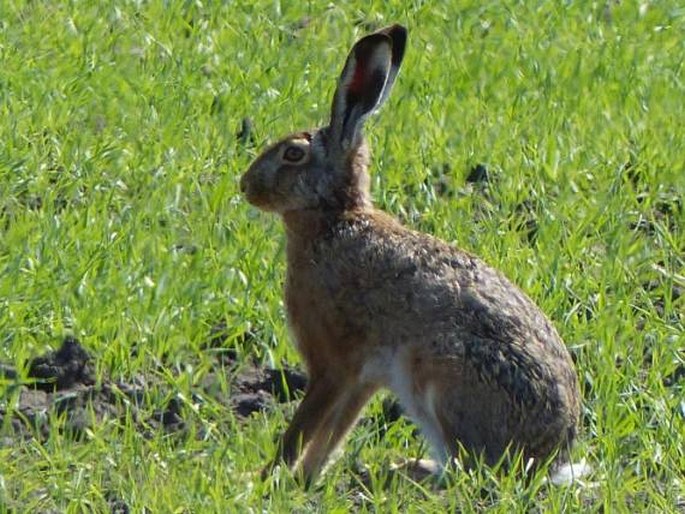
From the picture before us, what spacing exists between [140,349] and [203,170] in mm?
1651

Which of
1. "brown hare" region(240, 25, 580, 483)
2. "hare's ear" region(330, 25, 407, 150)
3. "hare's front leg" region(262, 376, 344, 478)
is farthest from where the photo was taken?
"hare's ear" region(330, 25, 407, 150)

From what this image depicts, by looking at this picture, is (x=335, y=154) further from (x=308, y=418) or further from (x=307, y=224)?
(x=308, y=418)

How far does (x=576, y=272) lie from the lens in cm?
752

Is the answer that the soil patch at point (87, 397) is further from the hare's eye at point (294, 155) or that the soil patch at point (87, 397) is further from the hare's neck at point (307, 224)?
the hare's eye at point (294, 155)

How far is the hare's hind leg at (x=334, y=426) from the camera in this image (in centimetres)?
619

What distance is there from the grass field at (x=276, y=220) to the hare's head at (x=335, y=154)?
2.12ft

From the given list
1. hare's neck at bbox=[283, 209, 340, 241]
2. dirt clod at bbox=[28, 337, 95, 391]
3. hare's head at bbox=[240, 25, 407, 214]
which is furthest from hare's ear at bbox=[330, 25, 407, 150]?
dirt clod at bbox=[28, 337, 95, 391]

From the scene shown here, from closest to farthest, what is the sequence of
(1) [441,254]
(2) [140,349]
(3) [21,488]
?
(3) [21,488]
(1) [441,254]
(2) [140,349]

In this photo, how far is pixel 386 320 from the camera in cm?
614

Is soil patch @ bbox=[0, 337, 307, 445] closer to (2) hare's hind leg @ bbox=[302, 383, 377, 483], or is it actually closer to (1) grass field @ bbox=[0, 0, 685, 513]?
(1) grass field @ bbox=[0, 0, 685, 513]

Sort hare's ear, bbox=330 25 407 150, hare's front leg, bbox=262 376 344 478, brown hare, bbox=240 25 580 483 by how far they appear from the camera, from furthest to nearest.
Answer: hare's ear, bbox=330 25 407 150 → hare's front leg, bbox=262 376 344 478 → brown hare, bbox=240 25 580 483

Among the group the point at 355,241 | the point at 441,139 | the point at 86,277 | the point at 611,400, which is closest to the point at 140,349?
the point at 86,277

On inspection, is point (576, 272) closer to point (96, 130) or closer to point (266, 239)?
point (266, 239)

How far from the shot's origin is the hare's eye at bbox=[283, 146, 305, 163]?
21.4 feet
